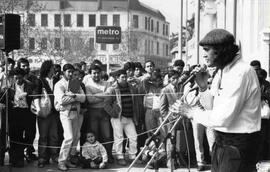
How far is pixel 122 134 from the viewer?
10164mm

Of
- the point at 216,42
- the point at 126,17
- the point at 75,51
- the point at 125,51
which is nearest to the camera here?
the point at 216,42

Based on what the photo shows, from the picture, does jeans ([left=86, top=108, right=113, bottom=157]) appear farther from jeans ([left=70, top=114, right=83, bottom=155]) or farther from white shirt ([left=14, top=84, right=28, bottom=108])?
white shirt ([left=14, top=84, right=28, bottom=108])

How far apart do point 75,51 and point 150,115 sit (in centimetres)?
4927

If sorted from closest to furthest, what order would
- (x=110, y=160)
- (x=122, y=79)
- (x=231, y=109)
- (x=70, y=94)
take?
(x=231, y=109), (x=70, y=94), (x=122, y=79), (x=110, y=160)

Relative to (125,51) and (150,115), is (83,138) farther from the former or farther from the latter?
(125,51)

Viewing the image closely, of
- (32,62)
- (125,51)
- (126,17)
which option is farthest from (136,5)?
(32,62)

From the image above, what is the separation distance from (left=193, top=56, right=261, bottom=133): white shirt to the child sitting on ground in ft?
18.5

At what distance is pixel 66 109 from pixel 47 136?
0.75 meters

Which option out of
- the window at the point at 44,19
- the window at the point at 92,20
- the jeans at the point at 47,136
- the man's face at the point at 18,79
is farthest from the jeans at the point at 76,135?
the window at the point at 92,20

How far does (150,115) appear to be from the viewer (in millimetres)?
10141

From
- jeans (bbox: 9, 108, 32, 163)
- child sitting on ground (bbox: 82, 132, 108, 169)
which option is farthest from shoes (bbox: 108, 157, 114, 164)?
jeans (bbox: 9, 108, 32, 163)

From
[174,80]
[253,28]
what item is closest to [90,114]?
[174,80]

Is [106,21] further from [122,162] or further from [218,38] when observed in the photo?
[218,38]

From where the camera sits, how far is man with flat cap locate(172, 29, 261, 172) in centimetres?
405
